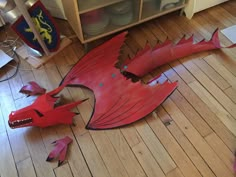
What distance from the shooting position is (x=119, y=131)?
1.33 m

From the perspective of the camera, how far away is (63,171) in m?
1.20

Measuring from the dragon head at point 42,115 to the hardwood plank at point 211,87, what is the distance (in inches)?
33.0

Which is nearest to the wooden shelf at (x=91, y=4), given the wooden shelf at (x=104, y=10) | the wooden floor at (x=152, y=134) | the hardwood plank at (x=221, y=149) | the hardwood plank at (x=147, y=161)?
the wooden shelf at (x=104, y=10)

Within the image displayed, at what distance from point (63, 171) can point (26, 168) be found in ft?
0.65

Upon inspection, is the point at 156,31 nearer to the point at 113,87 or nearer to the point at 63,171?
the point at 113,87

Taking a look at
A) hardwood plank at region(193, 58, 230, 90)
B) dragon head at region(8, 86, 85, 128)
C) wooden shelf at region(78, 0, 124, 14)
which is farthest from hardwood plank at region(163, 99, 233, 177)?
wooden shelf at region(78, 0, 124, 14)

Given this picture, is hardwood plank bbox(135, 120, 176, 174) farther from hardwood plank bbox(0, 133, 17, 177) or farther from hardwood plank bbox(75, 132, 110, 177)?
hardwood plank bbox(0, 133, 17, 177)

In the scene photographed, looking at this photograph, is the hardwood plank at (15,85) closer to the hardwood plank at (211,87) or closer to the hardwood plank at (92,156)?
the hardwood plank at (92,156)

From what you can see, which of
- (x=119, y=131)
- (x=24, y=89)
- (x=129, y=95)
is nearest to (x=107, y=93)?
(x=129, y=95)

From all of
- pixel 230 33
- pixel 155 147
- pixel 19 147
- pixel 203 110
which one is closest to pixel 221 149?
pixel 203 110

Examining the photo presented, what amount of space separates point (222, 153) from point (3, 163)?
3.84 ft

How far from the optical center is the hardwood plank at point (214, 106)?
1.34 m

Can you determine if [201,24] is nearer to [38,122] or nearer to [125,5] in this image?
[125,5]

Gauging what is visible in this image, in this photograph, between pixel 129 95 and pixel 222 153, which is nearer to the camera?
pixel 222 153
